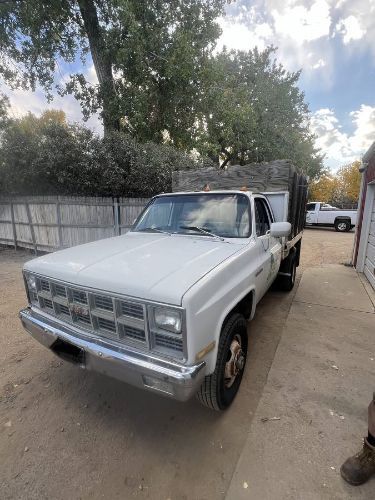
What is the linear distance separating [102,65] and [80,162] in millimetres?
5152

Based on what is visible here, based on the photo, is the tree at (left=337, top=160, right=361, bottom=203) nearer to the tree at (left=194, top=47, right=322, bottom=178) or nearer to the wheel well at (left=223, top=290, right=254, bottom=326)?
the tree at (left=194, top=47, right=322, bottom=178)

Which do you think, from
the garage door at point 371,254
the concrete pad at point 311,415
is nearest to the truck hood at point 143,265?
the concrete pad at point 311,415

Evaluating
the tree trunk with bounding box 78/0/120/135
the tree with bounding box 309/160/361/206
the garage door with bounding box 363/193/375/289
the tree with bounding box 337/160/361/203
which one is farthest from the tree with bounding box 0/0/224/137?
the tree with bounding box 337/160/361/203

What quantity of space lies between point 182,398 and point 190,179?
4707 mm

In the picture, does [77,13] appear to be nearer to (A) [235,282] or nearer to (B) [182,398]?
(A) [235,282]

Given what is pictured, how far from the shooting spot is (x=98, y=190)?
370 inches

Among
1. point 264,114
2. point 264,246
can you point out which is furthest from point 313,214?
point 264,246

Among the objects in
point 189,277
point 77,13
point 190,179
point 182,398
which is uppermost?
point 77,13

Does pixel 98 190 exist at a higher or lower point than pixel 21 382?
higher

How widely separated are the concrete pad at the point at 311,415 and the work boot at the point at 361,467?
5 centimetres

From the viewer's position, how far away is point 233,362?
8.26 ft

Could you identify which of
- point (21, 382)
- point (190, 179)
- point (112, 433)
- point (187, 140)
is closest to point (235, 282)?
point (112, 433)

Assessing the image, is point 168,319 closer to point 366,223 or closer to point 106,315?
point 106,315

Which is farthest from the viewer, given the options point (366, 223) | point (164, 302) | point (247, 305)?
point (366, 223)
